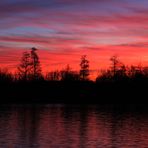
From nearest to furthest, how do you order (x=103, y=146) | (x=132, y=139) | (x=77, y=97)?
(x=103, y=146), (x=132, y=139), (x=77, y=97)

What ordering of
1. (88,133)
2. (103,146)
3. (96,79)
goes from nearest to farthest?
(103,146) → (88,133) → (96,79)

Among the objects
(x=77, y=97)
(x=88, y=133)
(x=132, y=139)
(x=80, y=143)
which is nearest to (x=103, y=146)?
(x=80, y=143)

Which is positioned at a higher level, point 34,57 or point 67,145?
point 34,57

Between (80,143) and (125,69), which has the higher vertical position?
(125,69)

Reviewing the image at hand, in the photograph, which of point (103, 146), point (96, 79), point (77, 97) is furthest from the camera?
point (96, 79)

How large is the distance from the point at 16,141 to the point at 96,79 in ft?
416

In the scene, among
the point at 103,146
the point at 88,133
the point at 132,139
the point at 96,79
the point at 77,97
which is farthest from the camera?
the point at 96,79

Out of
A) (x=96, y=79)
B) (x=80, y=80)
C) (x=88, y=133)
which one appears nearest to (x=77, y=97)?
(x=80, y=80)

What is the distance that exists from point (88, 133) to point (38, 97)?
105 metres

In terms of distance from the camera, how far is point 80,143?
36031 millimetres

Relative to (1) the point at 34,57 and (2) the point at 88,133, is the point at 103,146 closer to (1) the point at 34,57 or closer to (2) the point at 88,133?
(2) the point at 88,133

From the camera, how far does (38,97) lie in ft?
482

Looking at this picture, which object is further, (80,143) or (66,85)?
(66,85)

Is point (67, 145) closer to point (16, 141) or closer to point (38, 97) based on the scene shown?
point (16, 141)
